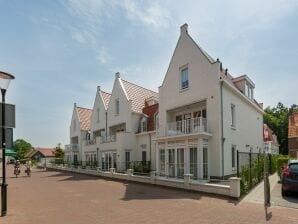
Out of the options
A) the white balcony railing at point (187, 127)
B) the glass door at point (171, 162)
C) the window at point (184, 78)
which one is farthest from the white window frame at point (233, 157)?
the window at point (184, 78)

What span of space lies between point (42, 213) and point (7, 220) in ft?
4.78

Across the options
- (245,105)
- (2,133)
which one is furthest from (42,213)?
(245,105)

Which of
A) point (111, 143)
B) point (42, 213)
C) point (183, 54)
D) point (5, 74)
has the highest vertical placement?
point (183, 54)

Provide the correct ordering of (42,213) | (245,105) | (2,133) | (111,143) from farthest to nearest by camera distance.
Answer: (111,143) < (245,105) < (42,213) < (2,133)

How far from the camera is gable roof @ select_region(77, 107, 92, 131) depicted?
43750 mm

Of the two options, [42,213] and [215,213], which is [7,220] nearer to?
[42,213]

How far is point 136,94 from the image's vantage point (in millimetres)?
33219

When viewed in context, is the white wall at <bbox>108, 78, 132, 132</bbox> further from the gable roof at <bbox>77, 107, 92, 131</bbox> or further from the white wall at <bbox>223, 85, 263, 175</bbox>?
the white wall at <bbox>223, 85, 263, 175</bbox>

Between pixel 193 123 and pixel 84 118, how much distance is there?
28311mm

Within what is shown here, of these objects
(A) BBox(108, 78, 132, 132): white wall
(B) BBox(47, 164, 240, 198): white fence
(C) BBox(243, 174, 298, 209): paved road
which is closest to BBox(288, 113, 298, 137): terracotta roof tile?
(A) BBox(108, 78, 132, 132): white wall

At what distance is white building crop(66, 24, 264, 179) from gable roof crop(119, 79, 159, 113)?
0.45m

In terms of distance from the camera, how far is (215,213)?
10539 mm

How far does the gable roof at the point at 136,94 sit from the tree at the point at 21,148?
7104cm

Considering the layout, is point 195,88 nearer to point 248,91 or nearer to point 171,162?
point 171,162
